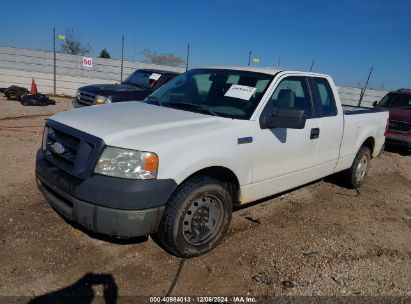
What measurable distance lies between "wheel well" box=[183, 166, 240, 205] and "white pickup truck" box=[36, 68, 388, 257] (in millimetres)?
13

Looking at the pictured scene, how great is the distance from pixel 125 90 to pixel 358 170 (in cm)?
609

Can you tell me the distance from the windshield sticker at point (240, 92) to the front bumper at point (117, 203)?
141 cm

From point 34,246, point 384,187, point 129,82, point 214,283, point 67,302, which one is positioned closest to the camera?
point 67,302

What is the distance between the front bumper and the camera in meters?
2.94

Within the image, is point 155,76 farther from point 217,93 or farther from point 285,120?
point 285,120

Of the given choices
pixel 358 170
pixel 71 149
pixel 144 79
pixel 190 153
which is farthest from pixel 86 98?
pixel 190 153

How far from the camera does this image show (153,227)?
3146mm

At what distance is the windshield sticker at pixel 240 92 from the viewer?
13.1ft

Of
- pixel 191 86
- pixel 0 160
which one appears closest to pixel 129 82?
pixel 0 160

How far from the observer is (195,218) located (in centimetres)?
353

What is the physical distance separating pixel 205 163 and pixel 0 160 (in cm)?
437

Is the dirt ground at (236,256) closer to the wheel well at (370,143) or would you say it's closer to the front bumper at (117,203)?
the front bumper at (117,203)

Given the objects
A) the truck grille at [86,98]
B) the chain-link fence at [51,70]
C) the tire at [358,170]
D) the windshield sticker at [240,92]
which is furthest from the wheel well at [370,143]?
the chain-link fence at [51,70]

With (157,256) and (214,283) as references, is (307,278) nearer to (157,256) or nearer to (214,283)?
(214,283)
